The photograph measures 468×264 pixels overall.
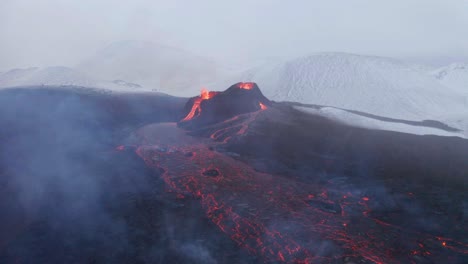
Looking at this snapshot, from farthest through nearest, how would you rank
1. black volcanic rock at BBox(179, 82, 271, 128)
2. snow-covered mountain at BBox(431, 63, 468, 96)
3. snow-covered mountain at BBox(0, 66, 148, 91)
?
snow-covered mountain at BBox(431, 63, 468, 96)
snow-covered mountain at BBox(0, 66, 148, 91)
black volcanic rock at BBox(179, 82, 271, 128)

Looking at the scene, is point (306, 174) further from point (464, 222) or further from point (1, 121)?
point (1, 121)

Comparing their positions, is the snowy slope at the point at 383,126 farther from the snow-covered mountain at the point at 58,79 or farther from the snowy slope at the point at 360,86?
the snow-covered mountain at the point at 58,79

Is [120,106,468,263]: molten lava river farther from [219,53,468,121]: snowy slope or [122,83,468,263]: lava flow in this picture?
[219,53,468,121]: snowy slope

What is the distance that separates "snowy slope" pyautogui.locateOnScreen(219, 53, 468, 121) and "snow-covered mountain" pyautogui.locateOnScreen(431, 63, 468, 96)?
1000cm

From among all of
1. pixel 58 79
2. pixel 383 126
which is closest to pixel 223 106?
pixel 383 126

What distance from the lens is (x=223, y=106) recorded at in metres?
24.5

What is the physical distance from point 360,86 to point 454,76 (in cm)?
3788

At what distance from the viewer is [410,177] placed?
49.7 ft

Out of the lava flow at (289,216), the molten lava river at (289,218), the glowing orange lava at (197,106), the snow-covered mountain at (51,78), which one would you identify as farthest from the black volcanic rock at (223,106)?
the snow-covered mountain at (51,78)

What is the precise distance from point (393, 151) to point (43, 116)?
23401 millimetres

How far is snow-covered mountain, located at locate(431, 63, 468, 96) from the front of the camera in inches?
2481

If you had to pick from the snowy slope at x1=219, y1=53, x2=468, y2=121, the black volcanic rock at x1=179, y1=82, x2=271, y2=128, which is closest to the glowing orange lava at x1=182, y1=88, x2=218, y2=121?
the black volcanic rock at x1=179, y1=82, x2=271, y2=128

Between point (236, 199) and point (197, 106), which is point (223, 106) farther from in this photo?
point (236, 199)

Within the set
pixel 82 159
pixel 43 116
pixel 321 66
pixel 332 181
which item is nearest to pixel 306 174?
pixel 332 181
